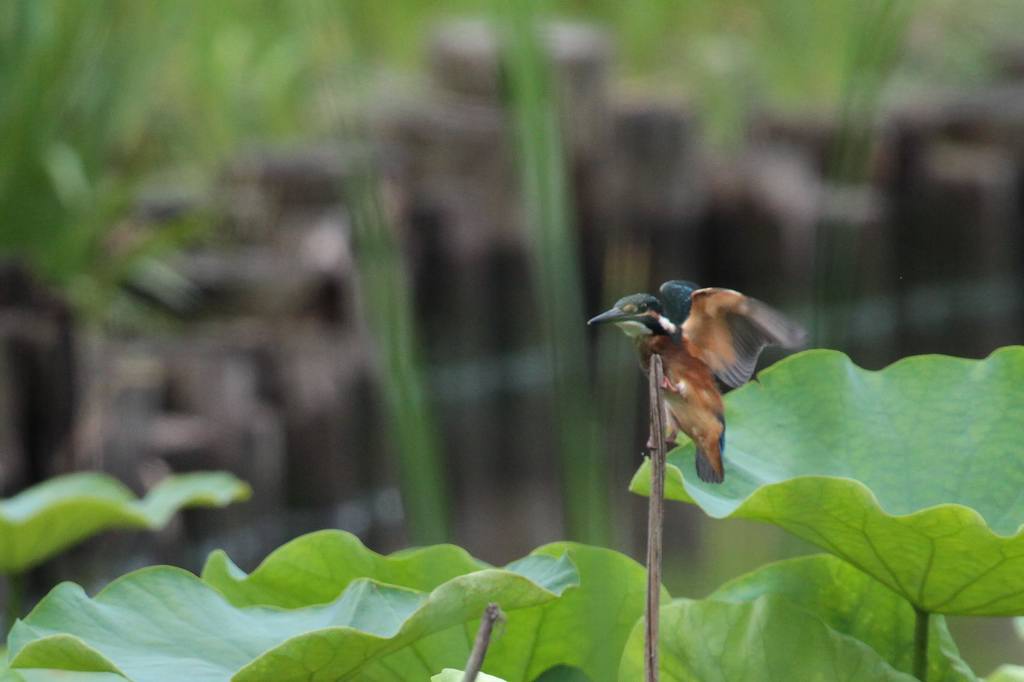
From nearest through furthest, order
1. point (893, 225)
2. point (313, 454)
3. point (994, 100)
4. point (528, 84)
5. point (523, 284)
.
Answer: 1. point (528, 84)
2. point (313, 454)
3. point (523, 284)
4. point (893, 225)
5. point (994, 100)

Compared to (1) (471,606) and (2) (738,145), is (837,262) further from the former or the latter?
(2) (738,145)

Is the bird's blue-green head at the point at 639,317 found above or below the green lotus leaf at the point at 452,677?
above

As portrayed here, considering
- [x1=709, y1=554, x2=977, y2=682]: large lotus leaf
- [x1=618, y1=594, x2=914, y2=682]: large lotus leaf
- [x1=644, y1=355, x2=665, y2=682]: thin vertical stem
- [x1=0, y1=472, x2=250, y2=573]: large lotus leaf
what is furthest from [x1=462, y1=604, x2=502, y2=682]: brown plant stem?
[x1=0, y1=472, x2=250, y2=573]: large lotus leaf

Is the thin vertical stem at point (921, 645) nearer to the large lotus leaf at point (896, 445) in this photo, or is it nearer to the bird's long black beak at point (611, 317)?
the large lotus leaf at point (896, 445)

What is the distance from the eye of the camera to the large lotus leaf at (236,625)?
66cm

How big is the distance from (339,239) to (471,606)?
11.9 feet

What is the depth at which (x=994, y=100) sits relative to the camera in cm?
652

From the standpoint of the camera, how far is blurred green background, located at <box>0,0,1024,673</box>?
0.76 m

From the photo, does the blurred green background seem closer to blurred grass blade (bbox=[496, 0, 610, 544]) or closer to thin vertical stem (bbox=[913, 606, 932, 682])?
blurred grass blade (bbox=[496, 0, 610, 544])

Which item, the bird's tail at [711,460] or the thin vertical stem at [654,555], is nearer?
the thin vertical stem at [654,555]

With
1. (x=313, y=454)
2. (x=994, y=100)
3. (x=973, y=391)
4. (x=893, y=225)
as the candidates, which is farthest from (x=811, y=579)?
(x=994, y=100)

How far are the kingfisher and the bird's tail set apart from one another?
14mm

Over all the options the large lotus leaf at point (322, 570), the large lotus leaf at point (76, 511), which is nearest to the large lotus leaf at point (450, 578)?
the large lotus leaf at point (322, 570)

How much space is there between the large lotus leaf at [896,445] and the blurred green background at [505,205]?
7 centimetres
